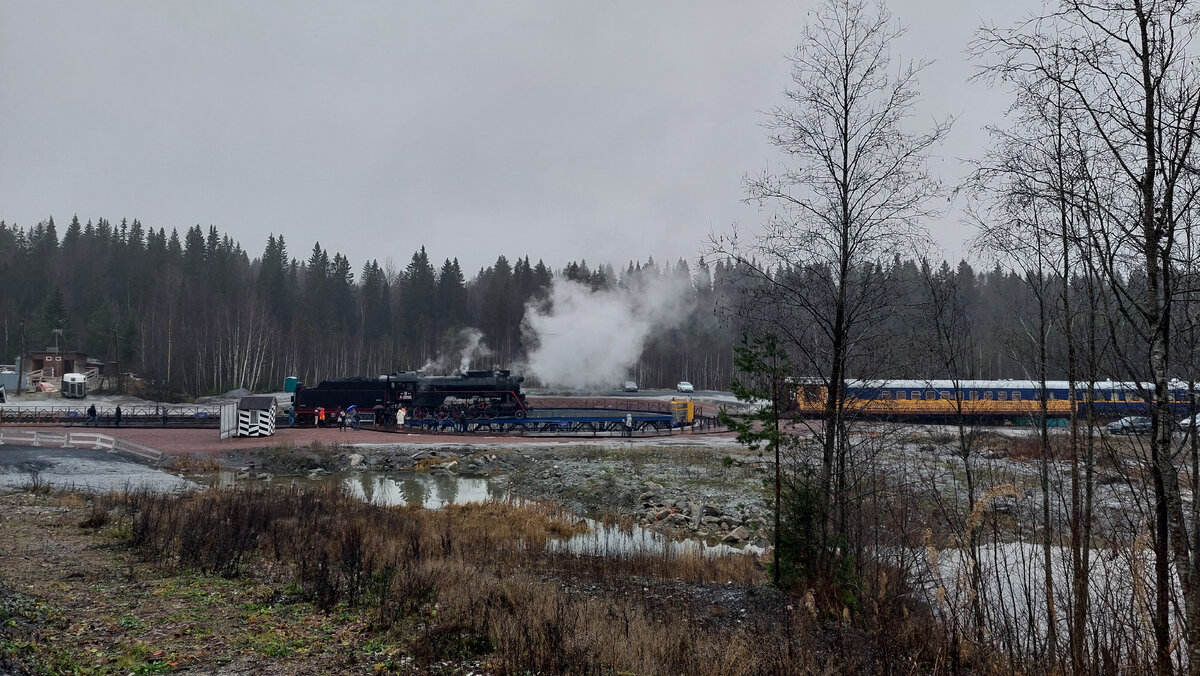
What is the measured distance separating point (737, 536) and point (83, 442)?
1087 inches

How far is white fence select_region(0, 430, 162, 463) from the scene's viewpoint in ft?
89.4

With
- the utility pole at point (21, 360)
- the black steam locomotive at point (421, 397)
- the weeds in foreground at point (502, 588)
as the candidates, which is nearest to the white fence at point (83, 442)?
the weeds in foreground at point (502, 588)

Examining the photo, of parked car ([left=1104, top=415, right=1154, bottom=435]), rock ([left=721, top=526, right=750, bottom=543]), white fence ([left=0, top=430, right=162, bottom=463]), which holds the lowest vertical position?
rock ([left=721, top=526, right=750, bottom=543])

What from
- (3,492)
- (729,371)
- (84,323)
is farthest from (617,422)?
(84,323)

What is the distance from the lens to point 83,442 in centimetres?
2742

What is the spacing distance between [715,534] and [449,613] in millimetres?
10848

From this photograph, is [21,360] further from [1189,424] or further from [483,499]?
[1189,424]

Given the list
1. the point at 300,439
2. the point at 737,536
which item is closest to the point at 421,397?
the point at 300,439

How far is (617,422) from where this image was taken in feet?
136

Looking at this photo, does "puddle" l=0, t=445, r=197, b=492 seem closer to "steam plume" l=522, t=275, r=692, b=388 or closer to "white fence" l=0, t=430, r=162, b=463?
"white fence" l=0, t=430, r=162, b=463

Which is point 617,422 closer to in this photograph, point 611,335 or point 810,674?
point 611,335

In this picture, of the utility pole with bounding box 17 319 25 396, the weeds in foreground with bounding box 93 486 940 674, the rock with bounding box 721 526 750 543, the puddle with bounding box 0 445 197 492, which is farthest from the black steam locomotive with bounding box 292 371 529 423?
the utility pole with bounding box 17 319 25 396

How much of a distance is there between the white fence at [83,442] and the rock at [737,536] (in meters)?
24.1

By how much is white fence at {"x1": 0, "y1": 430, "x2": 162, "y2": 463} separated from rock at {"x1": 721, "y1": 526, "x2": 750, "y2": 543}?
24.1 metres
